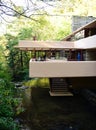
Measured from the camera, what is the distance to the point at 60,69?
15086 millimetres

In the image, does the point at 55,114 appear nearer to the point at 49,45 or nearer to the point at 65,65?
the point at 65,65

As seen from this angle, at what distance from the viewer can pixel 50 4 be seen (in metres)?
4.73

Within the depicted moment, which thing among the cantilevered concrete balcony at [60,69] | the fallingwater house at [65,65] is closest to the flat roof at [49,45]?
the fallingwater house at [65,65]

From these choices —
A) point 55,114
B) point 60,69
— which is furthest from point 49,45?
point 55,114

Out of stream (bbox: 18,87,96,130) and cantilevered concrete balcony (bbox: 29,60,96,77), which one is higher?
cantilevered concrete balcony (bbox: 29,60,96,77)

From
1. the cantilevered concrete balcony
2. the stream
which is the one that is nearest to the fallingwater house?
the cantilevered concrete balcony

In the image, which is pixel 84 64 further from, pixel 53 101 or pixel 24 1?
pixel 24 1

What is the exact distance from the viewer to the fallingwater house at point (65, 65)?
48.9 ft

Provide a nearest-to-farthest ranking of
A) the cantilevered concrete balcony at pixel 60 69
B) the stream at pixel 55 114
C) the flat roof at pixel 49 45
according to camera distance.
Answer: the stream at pixel 55 114 → the cantilevered concrete balcony at pixel 60 69 → the flat roof at pixel 49 45

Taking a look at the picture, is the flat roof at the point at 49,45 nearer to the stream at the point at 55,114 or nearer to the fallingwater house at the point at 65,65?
the fallingwater house at the point at 65,65

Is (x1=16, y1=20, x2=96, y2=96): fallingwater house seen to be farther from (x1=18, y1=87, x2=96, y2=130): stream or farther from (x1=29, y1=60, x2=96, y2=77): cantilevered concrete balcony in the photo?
(x1=18, y1=87, x2=96, y2=130): stream

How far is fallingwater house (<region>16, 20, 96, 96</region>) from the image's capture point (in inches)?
587

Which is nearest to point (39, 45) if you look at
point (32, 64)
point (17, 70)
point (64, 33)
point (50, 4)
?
point (32, 64)

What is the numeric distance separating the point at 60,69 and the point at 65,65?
0.42m
